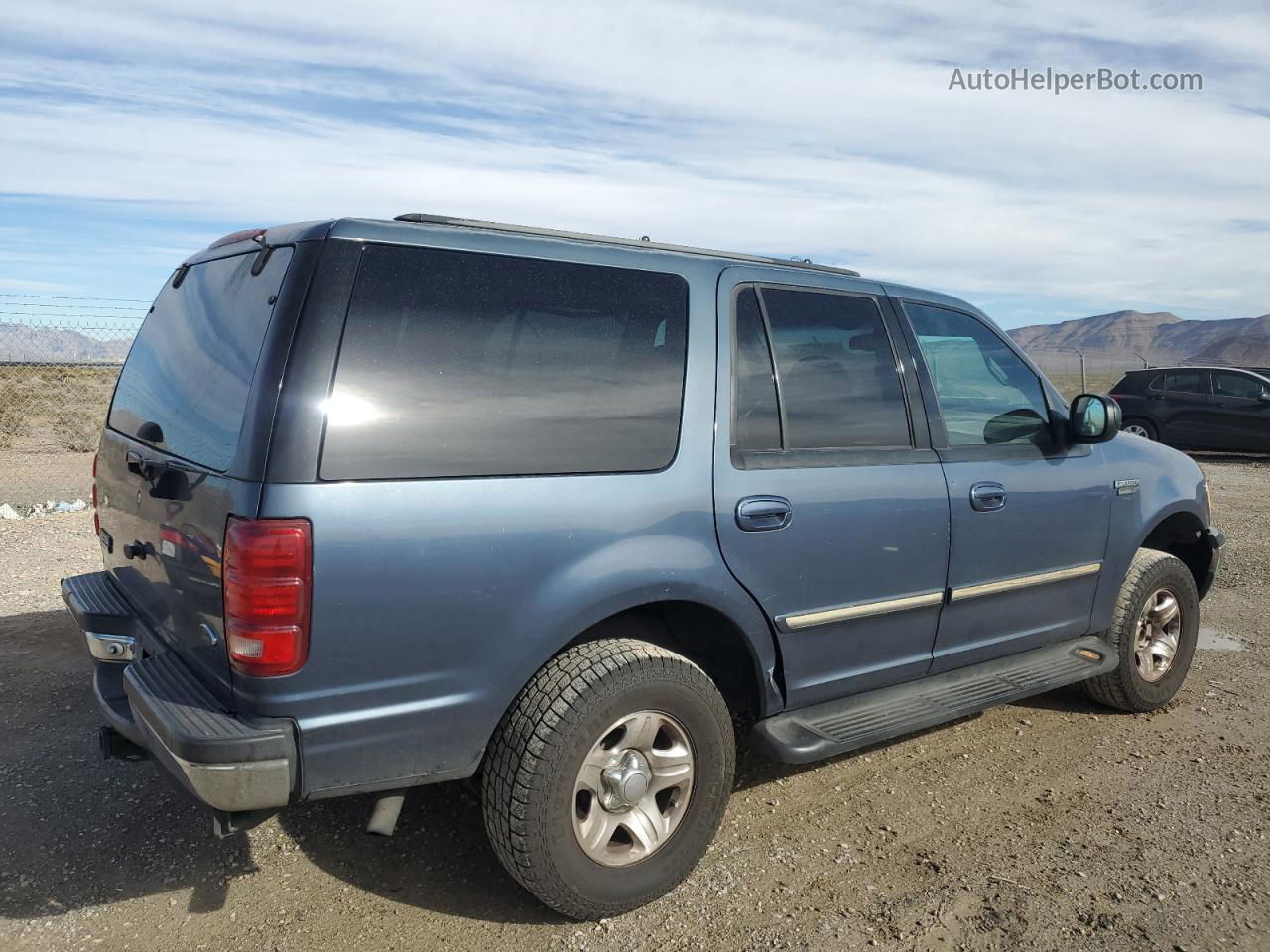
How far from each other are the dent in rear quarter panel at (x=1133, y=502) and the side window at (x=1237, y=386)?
41.4ft

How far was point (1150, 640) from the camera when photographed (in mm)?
4672

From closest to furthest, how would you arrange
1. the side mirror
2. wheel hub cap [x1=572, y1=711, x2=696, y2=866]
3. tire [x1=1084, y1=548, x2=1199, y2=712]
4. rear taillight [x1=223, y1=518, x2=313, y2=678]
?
rear taillight [x1=223, y1=518, x2=313, y2=678], wheel hub cap [x1=572, y1=711, x2=696, y2=866], the side mirror, tire [x1=1084, y1=548, x2=1199, y2=712]

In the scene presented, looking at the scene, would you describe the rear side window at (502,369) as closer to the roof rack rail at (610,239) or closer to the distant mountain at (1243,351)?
the roof rack rail at (610,239)

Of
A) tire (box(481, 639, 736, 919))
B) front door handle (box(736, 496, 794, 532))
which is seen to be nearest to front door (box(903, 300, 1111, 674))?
front door handle (box(736, 496, 794, 532))

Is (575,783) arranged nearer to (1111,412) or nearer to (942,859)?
(942,859)

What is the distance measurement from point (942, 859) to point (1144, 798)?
1011 mm

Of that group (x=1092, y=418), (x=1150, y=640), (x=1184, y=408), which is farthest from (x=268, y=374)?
(x=1184, y=408)

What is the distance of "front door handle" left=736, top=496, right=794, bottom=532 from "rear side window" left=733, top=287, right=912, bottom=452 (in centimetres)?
18

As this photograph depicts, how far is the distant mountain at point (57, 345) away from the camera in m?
10.2

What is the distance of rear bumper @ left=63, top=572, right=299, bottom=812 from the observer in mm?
2348

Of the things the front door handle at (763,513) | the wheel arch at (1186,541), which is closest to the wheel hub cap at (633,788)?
the front door handle at (763,513)

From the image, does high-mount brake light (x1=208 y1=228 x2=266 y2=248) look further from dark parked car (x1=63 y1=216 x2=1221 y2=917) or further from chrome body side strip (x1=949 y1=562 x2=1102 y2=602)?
chrome body side strip (x1=949 y1=562 x2=1102 y2=602)

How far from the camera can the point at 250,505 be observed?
7.70 feet

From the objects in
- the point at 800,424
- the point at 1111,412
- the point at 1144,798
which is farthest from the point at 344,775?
the point at 1111,412
